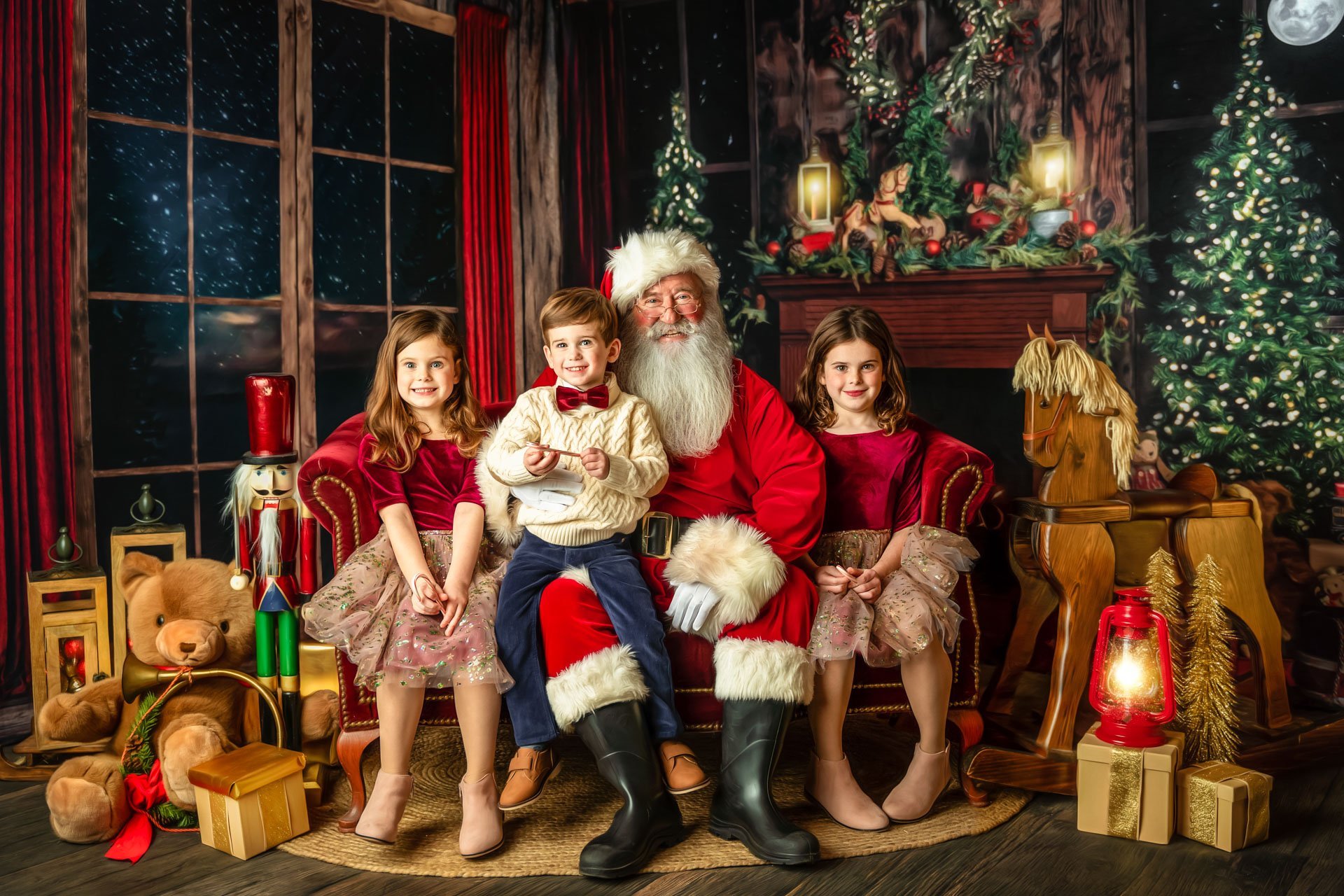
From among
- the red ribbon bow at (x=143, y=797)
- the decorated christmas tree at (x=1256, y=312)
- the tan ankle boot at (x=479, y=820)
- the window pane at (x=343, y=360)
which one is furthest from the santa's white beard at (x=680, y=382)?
the decorated christmas tree at (x=1256, y=312)

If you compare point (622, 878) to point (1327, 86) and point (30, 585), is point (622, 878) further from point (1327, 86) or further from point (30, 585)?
point (1327, 86)

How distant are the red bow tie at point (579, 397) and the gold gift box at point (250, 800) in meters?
1.13

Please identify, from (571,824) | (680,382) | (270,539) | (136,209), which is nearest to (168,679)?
(270,539)

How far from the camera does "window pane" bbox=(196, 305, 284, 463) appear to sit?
4.15 metres

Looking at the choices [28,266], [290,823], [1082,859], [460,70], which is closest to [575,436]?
[290,823]

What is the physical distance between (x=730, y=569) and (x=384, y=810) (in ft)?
3.41

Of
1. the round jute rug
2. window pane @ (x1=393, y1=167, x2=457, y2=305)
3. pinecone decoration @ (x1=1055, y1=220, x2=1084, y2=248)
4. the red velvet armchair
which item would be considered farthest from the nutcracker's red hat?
pinecone decoration @ (x1=1055, y1=220, x2=1084, y2=248)

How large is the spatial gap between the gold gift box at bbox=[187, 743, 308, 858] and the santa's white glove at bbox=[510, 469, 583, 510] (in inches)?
35.2

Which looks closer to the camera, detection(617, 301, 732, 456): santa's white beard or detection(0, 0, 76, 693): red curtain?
detection(617, 301, 732, 456): santa's white beard

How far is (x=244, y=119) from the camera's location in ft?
13.9

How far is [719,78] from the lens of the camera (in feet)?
16.3

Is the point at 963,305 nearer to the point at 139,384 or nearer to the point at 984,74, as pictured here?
the point at 984,74

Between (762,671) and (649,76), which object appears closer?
(762,671)

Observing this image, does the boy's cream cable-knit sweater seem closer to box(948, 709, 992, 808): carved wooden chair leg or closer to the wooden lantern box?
box(948, 709, 992, 808): carved wooden chair leg
